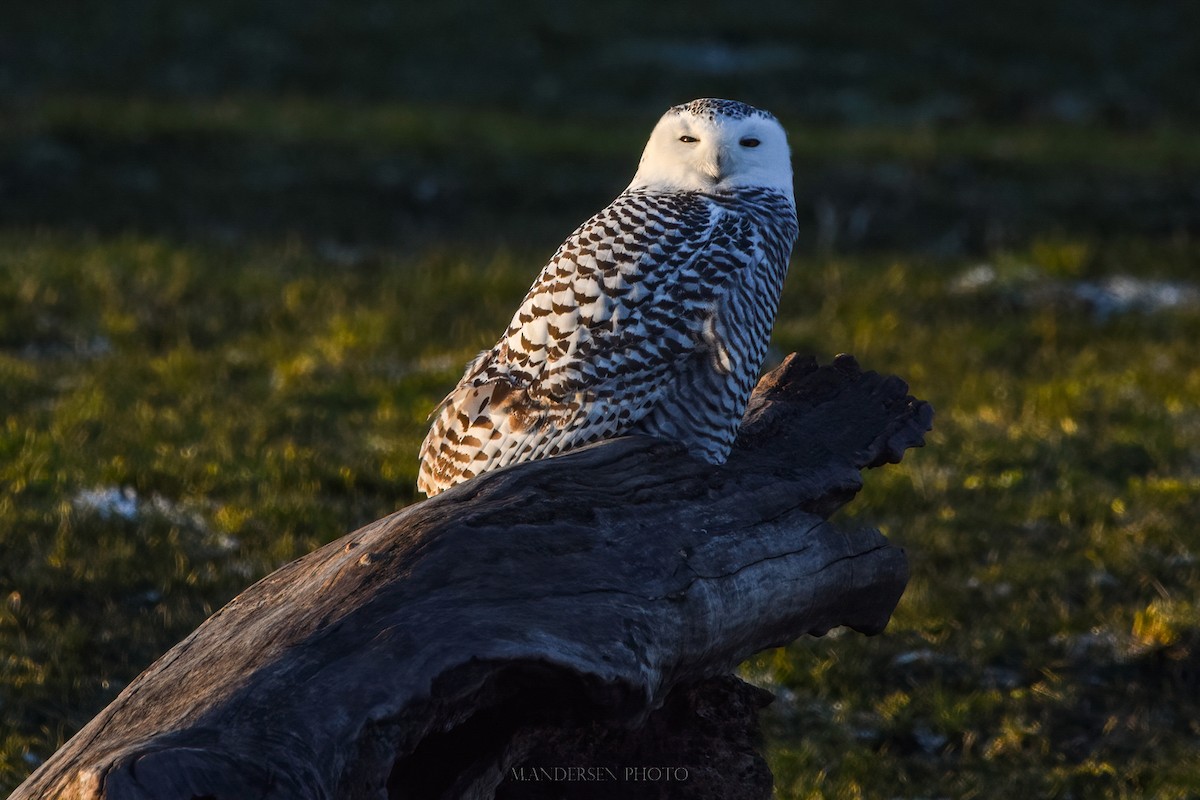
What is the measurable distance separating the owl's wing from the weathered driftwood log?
32 centimetres

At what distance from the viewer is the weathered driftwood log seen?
10.4 ft

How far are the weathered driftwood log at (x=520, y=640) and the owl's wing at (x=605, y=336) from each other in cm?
32

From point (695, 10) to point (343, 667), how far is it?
18922mm

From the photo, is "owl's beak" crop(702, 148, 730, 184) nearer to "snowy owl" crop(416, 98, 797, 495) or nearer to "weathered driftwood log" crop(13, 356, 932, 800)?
"snowy owl" crop(416, 98, 797, 495)

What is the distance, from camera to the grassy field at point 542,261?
5805 millimetres

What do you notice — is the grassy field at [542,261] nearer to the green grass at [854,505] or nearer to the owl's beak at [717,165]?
the green grass at [854,505]

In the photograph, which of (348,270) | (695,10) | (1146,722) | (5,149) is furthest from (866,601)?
(695,10)

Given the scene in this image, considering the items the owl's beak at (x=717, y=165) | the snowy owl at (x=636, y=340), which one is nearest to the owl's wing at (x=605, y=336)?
the snowy owl at (x=636, y=340)

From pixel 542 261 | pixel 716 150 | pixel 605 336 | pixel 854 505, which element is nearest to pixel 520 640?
pixel 605 336

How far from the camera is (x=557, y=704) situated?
3633mm

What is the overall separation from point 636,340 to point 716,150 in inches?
30.9

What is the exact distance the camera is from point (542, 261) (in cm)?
1188

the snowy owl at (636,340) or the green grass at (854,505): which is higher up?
the snowy owl at (636,340)

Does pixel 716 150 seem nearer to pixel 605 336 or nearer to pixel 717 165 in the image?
pixel 717 165
